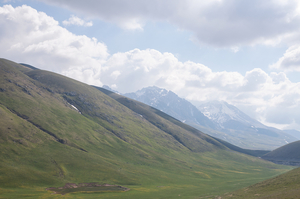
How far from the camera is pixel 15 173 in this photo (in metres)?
104

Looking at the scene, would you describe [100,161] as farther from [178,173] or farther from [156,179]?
[178,173]

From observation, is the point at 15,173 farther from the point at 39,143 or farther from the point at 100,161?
the point at 100,161

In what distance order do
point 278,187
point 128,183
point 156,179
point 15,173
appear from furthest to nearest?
point 156,179 < point 128,183 < point 15,173 < point 278,187

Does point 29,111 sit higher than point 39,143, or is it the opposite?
point 29,111

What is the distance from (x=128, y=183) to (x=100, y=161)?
3702 centimetres

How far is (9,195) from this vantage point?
3182 inches

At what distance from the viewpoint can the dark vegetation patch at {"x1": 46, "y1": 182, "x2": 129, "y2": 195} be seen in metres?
99.9

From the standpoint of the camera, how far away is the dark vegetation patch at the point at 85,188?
328 ft

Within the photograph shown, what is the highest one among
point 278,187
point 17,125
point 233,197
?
point 278,187

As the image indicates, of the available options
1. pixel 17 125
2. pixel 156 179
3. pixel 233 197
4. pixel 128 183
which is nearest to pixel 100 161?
pixel 128 183

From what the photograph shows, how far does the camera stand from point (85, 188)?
357ft

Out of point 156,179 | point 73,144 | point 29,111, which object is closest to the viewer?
point 156,179

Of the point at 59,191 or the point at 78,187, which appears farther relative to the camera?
the point at 78,187

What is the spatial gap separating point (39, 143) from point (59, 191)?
2784 inches
